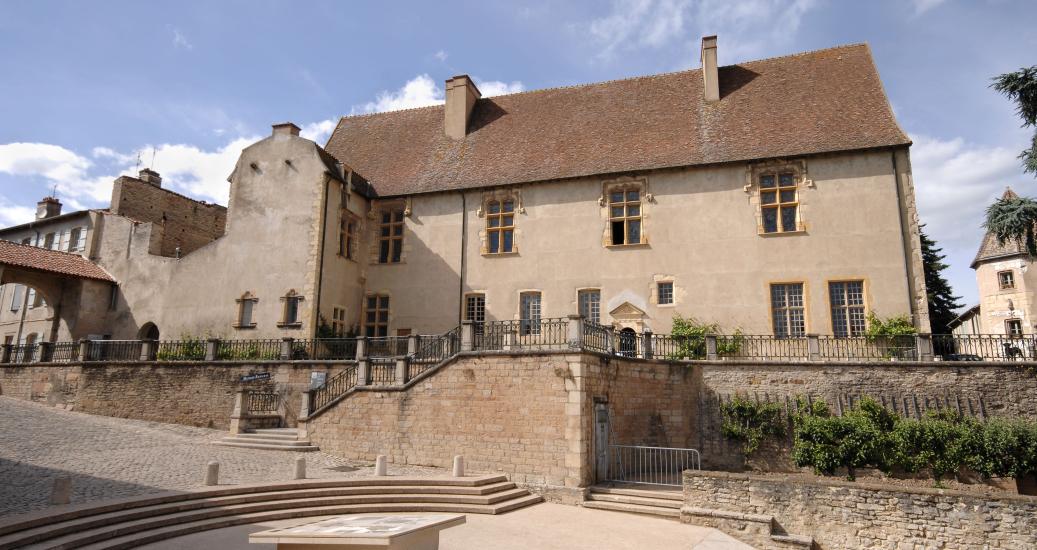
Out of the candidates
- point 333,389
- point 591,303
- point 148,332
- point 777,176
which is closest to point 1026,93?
point 777,176

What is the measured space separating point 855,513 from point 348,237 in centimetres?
1790

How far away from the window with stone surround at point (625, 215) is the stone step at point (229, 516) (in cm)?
1023

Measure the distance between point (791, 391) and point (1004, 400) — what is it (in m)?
4.64

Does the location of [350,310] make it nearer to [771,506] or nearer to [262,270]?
[262,270]

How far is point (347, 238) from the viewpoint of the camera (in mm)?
22812

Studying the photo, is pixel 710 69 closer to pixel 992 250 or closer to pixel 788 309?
pixel 788 309

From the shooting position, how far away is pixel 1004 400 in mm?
14719

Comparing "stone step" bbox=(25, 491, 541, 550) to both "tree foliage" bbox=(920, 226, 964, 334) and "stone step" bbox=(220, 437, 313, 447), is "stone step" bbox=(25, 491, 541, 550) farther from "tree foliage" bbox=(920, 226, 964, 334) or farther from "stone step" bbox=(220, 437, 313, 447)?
"tree foliage" bbox=(920, 226, 964, 334)

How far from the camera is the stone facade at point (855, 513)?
35.7 feet

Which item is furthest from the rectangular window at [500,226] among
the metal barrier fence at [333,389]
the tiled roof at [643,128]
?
the metal barrier fence at [333,389]

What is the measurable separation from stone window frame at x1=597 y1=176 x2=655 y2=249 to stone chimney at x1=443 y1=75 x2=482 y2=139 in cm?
711

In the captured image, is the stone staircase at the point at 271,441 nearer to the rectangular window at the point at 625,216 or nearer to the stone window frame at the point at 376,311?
the stone window frame at the point at 376,311

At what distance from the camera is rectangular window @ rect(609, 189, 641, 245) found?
20.9 m

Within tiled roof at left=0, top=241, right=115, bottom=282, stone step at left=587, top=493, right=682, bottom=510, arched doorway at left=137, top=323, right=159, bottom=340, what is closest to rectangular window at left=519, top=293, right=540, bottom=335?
stone step at left=587, top=493, right=682, bottom=510
